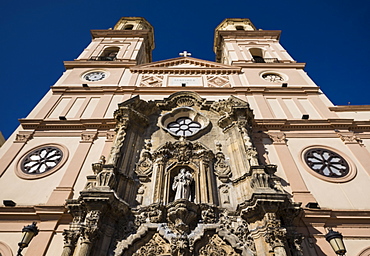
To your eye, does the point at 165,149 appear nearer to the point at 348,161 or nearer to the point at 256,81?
the point at 348,161

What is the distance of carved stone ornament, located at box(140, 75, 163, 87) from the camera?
1971 centimetres

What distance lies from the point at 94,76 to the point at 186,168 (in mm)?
12312

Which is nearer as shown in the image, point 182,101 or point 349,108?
point 182,101

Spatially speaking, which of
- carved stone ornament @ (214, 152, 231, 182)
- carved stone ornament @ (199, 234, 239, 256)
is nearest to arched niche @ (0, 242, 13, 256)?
carved stone ornament @ (199, 234, 239, 256)

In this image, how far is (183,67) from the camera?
22.0 meters

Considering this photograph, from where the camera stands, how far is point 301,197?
11547 millimetres

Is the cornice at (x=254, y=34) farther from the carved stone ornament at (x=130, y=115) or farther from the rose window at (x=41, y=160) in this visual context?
the rose window at (x=41, y=160)

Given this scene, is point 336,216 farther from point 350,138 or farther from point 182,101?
point 182,101

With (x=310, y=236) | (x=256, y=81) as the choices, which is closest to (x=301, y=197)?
(x=310, y=236)

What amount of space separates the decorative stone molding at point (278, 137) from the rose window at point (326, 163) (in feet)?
4.35

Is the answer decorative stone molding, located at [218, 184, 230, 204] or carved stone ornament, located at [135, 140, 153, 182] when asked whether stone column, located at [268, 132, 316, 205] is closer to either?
decorative stone molding, located at [218, 184, 230, 204]

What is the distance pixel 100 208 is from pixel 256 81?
1489 cm

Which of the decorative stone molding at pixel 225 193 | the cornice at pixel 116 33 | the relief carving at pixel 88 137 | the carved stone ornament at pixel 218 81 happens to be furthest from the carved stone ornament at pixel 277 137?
the cornice at pixel 116 33

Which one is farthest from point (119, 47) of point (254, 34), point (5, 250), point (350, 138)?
point (350, 138)
